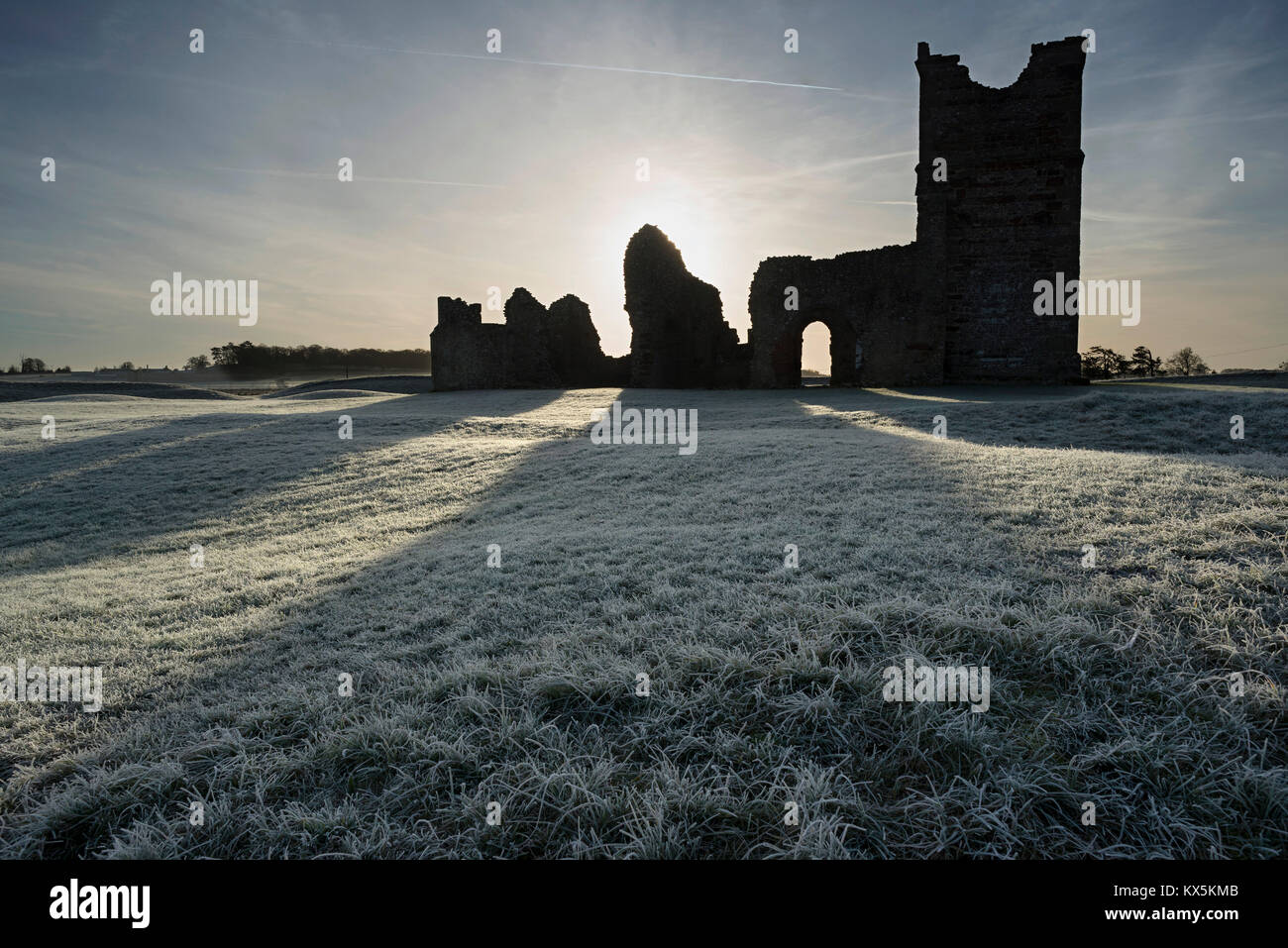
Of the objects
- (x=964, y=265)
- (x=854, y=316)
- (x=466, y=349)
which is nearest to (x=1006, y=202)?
(x=964, y=265)

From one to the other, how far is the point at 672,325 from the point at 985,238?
12.3 m

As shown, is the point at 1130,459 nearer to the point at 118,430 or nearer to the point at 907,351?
the point at 907,351

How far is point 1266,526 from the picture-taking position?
359 cm

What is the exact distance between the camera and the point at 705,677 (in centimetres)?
256

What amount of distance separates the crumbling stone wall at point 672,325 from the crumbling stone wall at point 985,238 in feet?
27.3

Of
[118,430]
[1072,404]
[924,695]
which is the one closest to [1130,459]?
[924,695]
